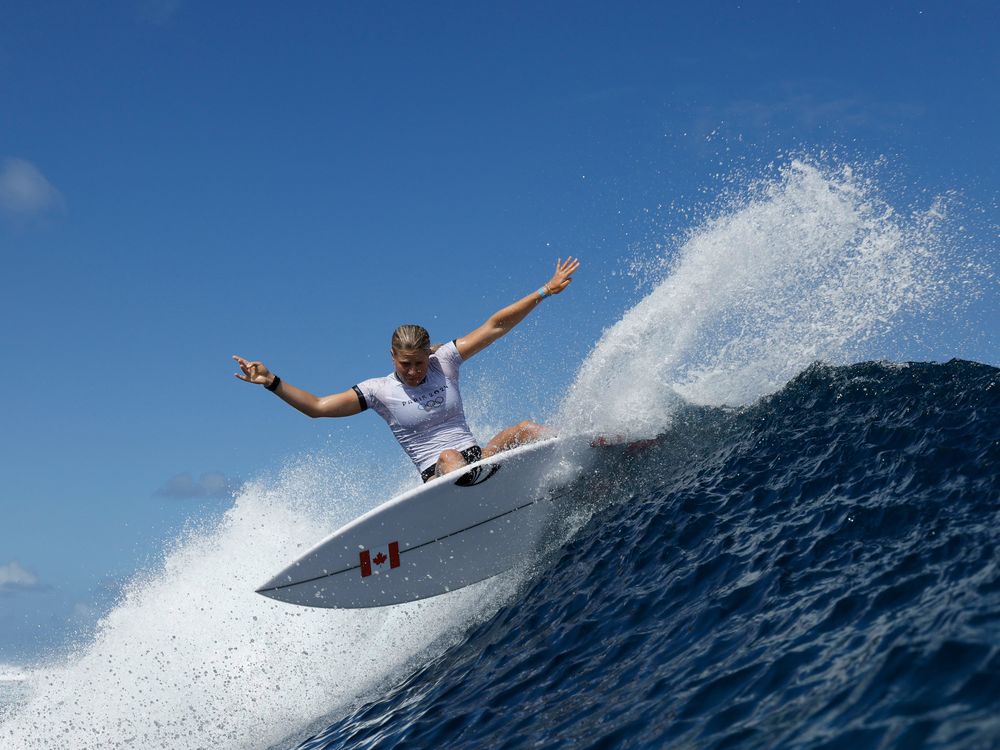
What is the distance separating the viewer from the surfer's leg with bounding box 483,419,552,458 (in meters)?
8.34

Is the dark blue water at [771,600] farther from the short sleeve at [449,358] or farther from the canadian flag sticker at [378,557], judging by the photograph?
the short sleeve at [449,358]

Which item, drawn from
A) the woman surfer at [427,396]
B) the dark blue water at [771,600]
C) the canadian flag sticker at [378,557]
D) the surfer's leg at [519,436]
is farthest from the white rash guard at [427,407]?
the dark blue water at [771,600]

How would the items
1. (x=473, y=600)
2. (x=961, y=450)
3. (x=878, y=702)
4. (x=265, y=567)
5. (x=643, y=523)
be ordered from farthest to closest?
(x=265, y=567)
(x=473, y=600)
(x=643, y=523)
(x=961, y=450)
(x=878, y=702)

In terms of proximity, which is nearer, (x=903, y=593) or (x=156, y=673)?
(x=903, y=593)

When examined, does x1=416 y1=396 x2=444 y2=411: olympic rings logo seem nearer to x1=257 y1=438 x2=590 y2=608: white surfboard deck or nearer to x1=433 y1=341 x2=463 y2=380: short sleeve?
x1=433 y1=341 x2=463 y2=380: short sleeve

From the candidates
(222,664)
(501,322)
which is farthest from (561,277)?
(222,664)

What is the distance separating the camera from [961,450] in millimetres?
Answer: 6492

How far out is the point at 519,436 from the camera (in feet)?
27.4

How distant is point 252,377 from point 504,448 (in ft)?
8.65

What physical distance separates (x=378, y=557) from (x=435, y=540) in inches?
22.0

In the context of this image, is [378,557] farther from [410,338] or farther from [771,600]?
[771,600]

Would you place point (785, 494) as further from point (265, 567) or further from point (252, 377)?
point (265, 567)

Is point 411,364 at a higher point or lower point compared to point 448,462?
higher

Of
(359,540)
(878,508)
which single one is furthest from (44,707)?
(878,508)
